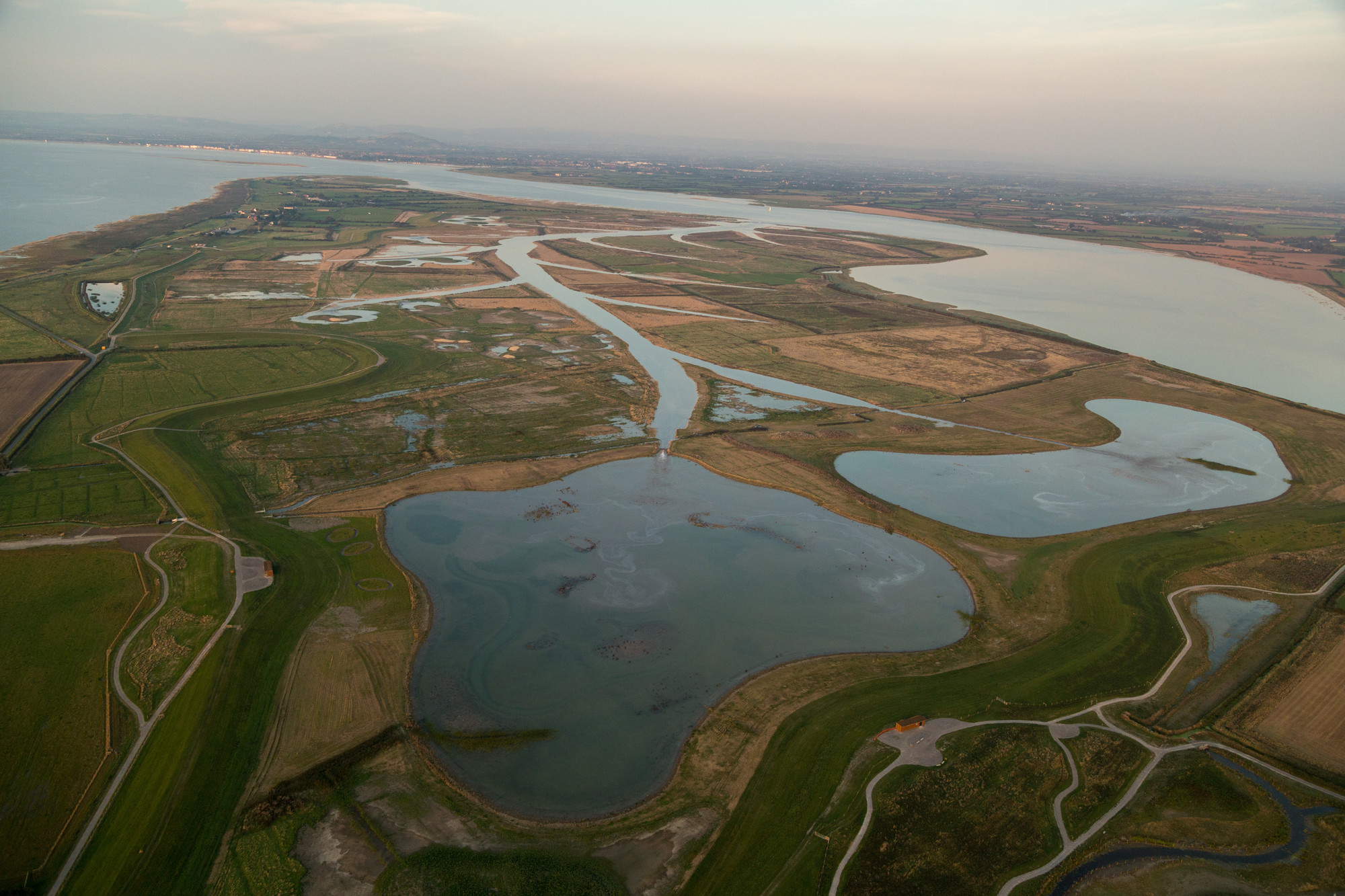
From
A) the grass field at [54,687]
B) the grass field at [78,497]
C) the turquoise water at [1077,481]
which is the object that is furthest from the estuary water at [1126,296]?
the grass field at [78,497]

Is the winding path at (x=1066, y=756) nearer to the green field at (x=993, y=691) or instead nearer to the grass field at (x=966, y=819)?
the grass field at (x=966, y=819)

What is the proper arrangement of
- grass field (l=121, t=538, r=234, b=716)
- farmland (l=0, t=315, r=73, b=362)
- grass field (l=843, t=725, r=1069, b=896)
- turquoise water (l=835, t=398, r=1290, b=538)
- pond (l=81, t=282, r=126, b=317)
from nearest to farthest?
grass field (l=843, t=725, r=1069, b=896)
grass field (l=121, t=538, r=234, b=716)
turquoise water (l=835, t=398, r=1290, b=538)
farmland (l=0, t=315, r=73, b=362)
pond (l=81, t=282, r=126, b=317)

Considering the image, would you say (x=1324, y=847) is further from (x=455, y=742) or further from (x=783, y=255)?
(x=783, y=255)

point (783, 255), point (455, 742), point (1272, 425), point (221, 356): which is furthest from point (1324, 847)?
point (783, 255)

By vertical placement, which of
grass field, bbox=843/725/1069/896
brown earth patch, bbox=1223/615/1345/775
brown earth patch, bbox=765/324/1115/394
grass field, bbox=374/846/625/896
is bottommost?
grass field, bbox=374/846/625/896

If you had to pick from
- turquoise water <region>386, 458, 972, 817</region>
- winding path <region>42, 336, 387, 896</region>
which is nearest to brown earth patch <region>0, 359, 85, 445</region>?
winding path <region>42, 336, 387, 896</region>

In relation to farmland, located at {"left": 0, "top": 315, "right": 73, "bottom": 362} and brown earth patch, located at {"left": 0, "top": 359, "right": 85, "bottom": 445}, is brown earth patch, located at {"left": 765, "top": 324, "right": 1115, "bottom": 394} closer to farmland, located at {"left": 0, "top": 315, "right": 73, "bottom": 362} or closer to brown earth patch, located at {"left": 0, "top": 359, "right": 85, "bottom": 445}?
brown earth patch, located at {"left": 0, "top": 359, "right": 85, "bottom": 445}

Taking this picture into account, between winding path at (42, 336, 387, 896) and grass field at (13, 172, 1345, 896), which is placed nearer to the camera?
winding path at (42, 336, 387, 896)
